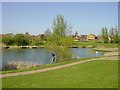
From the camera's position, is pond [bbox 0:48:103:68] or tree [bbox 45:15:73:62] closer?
tree [bbox 45:15:73:62]

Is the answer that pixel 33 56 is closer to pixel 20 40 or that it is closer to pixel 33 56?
pixel 33 56

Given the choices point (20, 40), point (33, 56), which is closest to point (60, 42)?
point (33, 56)

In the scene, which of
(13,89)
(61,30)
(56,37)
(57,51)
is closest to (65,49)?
(57,51)

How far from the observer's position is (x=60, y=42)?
1066 inches

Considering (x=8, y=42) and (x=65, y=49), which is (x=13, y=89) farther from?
(x=8, y=42)

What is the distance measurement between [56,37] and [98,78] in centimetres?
1731

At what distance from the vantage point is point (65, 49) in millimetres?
25688

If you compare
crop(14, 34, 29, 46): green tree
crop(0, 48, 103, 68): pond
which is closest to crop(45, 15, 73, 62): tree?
crop(0, 48, 103, 68): pond

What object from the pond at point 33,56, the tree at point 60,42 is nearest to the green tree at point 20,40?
the pond at point 33,56

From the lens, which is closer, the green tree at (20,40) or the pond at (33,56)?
the pond at (33,56)

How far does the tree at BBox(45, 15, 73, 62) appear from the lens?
2556 centimetres

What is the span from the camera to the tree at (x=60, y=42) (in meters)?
25.6

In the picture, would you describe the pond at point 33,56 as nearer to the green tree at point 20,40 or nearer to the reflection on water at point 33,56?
the reflection on water at point 33,56

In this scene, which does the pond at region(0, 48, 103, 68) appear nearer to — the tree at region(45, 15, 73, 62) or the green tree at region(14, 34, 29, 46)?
the tree at region(45, 15, 73, 62)
